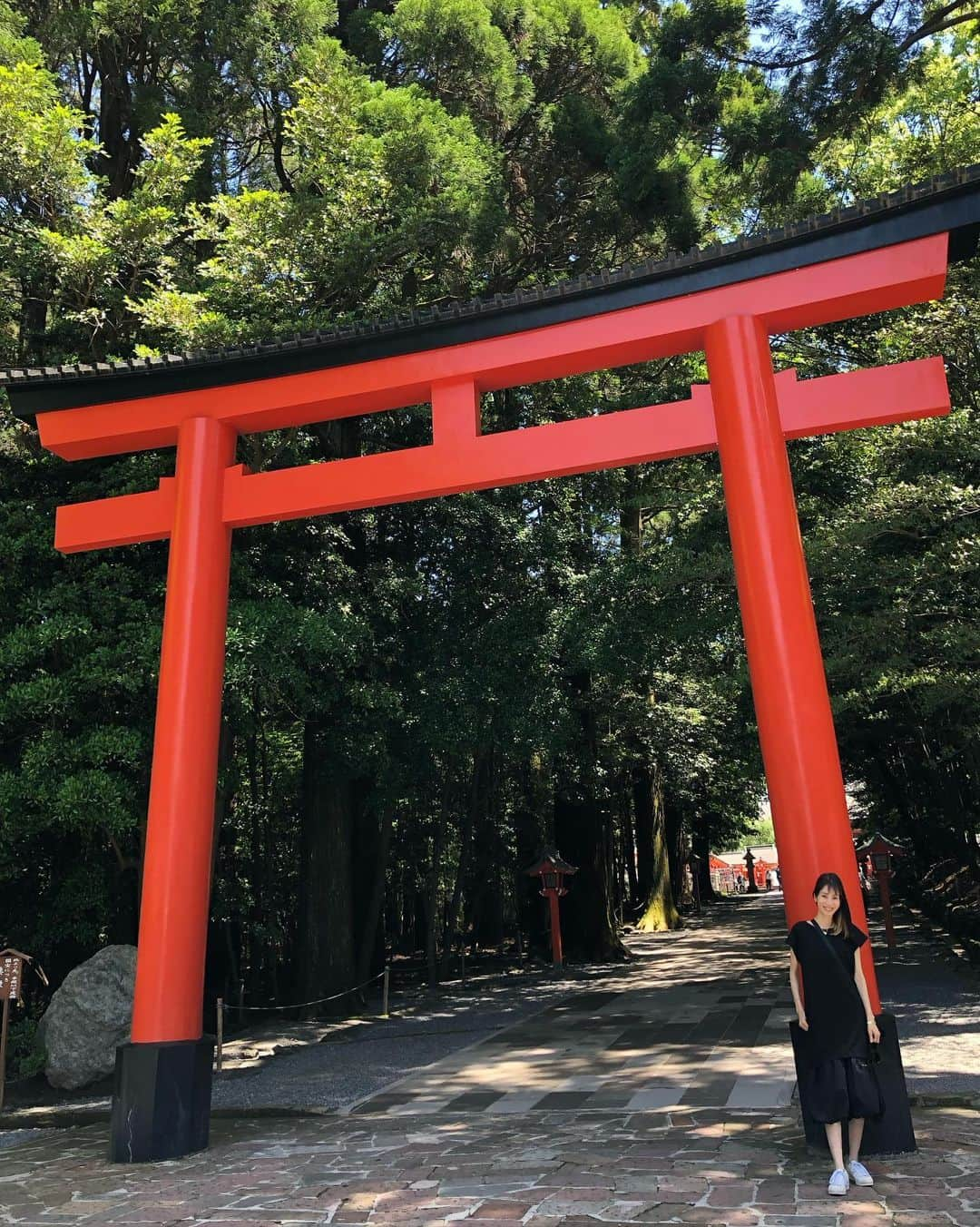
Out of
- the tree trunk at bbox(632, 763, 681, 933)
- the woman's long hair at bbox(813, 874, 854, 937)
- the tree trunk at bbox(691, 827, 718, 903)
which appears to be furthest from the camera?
the tree trunk at bbox(691, 827, 718, 903)

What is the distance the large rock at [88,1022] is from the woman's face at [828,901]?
7676 mm

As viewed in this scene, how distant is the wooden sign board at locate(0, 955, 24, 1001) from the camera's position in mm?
8352

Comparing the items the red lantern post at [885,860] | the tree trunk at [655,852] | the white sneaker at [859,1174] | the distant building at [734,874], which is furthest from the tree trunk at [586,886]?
the distant building at [734,874]

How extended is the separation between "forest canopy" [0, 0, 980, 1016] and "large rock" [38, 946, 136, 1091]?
5.44 ft

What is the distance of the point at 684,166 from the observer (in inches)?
481

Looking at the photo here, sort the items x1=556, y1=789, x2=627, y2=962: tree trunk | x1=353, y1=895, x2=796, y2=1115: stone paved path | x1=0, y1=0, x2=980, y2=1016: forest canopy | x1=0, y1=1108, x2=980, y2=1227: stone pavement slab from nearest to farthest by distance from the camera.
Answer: x1=0, y1=1108, x2=980, y2=1227: stone pavement slab → x1=353, y1=895, x2=796, y2=1115: stone paved path → x1=0, y1=0, x2=980, y2=1016: forest canopy → x1=556, y1=789, x2=627, y2=962: tree trunk

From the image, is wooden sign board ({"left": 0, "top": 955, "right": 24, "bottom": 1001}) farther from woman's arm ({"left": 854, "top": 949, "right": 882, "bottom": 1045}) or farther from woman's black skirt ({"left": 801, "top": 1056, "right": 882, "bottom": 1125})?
woman's arm ({"left": 854, "top": 949, "right": 882, "bottom": 1045})

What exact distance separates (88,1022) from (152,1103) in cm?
447

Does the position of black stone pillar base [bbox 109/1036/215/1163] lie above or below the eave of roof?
below

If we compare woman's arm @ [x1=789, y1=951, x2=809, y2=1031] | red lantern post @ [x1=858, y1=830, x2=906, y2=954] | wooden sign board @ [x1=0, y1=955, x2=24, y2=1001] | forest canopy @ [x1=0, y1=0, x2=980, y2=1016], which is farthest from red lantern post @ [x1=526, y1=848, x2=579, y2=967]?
woman's arm @ [x1=789, y1=951, x2=809, y2=1031]

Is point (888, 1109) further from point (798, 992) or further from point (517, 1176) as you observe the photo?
point (517, 1176)

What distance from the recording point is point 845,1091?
4.52 m

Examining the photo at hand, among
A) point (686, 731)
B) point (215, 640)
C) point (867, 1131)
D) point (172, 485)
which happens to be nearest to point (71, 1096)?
point (215, 640)

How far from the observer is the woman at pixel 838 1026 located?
14.8ft
